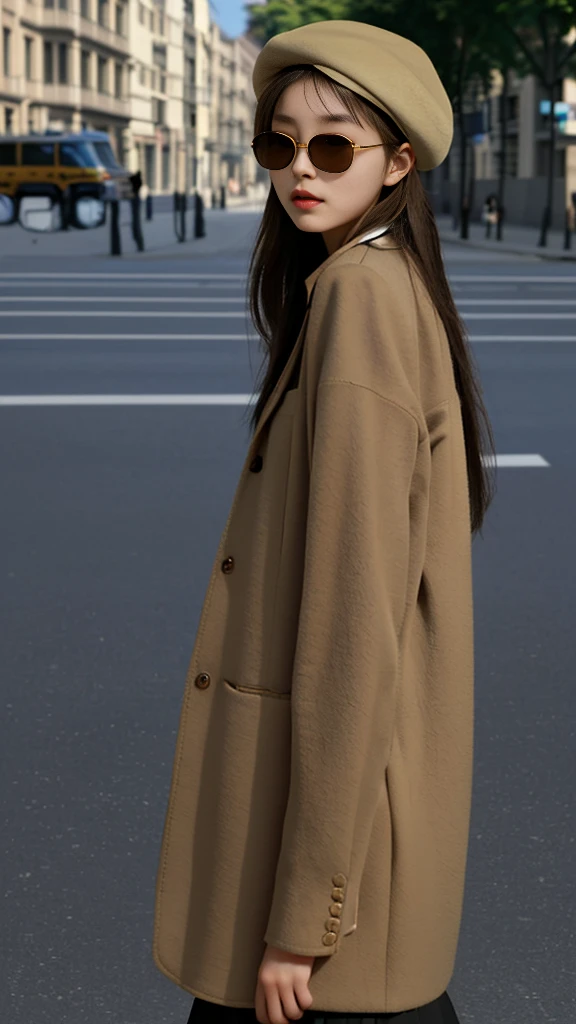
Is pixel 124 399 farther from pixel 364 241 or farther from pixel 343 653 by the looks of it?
pixel 343 653

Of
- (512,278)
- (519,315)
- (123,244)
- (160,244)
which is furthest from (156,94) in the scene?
(519,315)

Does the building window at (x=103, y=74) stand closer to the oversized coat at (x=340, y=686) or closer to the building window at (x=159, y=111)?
the building window at (x=159, y=111)

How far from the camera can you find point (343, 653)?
1.66 meters

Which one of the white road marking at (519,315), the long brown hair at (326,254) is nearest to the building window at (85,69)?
the white road marking at (519,315)

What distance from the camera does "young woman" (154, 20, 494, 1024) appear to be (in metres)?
1.66

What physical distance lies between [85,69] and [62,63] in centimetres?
413

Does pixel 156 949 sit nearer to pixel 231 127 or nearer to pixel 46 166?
pixel 46 166

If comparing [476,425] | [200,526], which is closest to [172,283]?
[200,526]

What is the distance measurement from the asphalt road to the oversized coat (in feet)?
4.38

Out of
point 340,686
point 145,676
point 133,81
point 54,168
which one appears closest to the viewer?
point 340,686

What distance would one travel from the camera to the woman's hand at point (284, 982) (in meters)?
1.70

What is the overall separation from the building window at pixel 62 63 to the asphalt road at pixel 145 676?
6885cm

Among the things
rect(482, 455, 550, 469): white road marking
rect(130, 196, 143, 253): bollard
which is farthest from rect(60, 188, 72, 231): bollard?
rect(482, 455, 550, 469): white road marking

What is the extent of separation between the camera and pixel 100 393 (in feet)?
37.1
